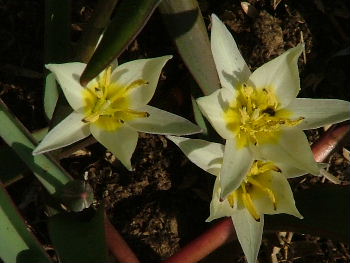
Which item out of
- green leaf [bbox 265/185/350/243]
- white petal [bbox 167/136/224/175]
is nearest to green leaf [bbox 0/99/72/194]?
white petal [bbox 167/136/224/175]

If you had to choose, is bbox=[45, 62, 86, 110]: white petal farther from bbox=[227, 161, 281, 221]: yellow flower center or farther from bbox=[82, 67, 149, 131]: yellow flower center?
bbox=[227, 161, 281, 221]: yellow flower center

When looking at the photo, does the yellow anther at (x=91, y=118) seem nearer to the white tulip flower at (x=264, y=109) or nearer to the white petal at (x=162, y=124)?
the white petal at (x=162, y=124)

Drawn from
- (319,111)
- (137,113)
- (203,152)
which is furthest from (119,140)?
(319,111)

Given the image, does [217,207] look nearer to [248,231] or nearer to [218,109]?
[248,231]

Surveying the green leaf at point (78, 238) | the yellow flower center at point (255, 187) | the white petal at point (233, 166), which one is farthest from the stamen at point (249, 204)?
the green leaf at point (78, 238)

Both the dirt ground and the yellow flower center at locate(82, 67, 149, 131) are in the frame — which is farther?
the dirt ground

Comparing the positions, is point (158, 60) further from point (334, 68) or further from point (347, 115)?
point (334, 68)
